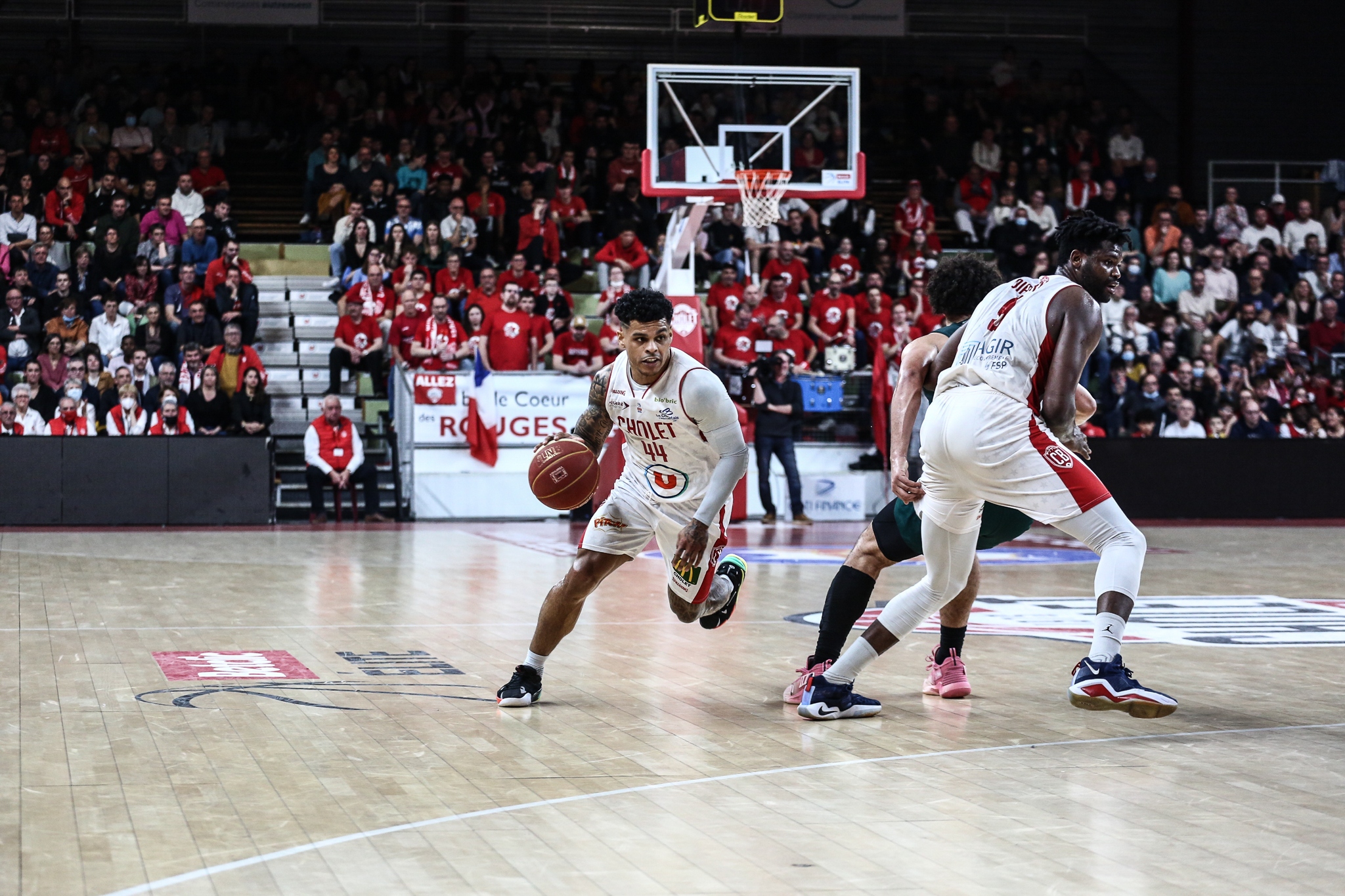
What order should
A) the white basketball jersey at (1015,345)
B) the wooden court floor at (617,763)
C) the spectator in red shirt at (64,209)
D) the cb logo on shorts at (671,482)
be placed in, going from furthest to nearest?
the spectator in red shirt at (64,209), the cb logo on shorts at (671,482), the white basketball jersey at (1015,345), the wooden court floor at (617,763)

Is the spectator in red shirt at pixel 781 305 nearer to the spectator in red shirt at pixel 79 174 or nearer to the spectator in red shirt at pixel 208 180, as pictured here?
the spectator in red shirt at pixel 208 180

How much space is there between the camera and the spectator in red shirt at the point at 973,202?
76.0 ft

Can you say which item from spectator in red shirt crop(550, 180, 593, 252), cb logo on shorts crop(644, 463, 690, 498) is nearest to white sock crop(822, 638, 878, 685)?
cb logo on shorts crop(644, 463, 690, 498)

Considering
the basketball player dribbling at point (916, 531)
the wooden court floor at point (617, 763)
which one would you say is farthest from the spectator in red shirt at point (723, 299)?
the basketball player dribbling at point (916, 531)

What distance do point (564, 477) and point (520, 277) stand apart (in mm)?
12868

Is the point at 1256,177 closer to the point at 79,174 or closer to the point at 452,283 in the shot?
the point at 452,283

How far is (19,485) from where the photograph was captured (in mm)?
16656

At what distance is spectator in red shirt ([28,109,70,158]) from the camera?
2105cm

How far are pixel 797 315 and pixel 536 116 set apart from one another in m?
5.96

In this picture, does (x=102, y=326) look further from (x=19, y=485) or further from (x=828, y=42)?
(x=828, y=42)

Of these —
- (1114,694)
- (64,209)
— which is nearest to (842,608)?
(1114,694)

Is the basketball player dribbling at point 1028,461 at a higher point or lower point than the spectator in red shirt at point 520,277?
lower

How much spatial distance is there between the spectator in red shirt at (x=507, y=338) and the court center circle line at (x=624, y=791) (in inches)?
513

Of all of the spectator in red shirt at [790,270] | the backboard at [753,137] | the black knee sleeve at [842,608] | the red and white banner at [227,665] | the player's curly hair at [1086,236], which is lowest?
the red and white banner at [227,665]
